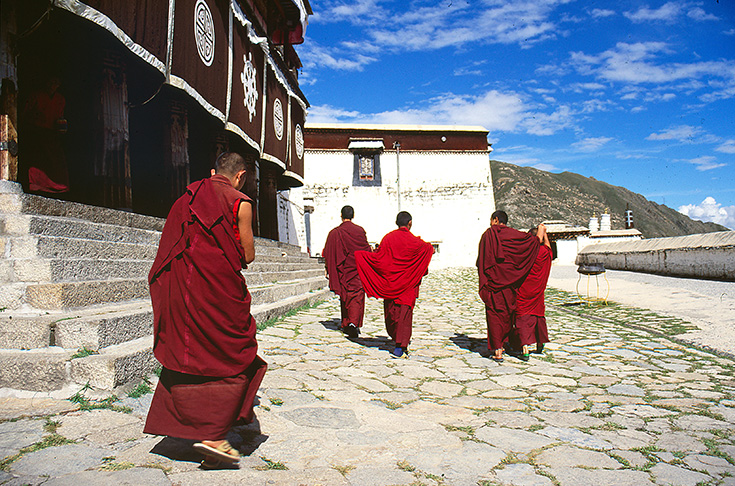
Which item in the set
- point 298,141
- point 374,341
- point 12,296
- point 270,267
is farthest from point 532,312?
point 298,141

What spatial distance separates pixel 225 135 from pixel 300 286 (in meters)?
3.26

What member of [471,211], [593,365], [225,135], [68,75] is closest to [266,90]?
[225,135]

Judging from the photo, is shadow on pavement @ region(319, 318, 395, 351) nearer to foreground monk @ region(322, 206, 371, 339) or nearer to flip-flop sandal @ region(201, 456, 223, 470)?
foreground monk @ region(322, 206, 371, 339)

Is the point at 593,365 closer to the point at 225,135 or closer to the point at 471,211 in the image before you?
the point at 225,135

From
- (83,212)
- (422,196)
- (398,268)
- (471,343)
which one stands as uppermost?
(422,196)

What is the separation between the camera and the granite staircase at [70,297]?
2.57 meters

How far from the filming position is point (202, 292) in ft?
7.23

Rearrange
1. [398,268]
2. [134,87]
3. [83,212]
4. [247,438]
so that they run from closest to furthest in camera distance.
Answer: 1. [247,438]
2. [83,212]
3. [398,268]
4. [134,87]

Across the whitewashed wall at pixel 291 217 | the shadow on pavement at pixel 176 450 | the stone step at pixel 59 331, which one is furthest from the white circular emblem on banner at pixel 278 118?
the shadow on pavement at pixel 176 450

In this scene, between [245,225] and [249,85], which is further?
[249,85]

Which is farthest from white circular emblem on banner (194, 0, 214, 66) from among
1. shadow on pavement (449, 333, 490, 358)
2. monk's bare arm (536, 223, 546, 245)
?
shadow on pavement (449, 333, 490, 358)

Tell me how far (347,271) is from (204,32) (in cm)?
380

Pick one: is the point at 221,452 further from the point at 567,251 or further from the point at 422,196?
the point at 422,196

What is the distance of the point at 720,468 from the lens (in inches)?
87.0
